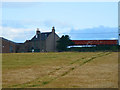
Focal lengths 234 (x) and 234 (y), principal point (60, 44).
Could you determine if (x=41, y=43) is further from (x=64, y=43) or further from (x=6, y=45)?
(x=6, y=45)

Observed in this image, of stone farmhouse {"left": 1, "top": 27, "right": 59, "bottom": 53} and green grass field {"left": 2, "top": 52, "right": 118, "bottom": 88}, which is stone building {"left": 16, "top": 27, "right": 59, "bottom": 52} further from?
green grass field {"left": 2, "top": 52, "right": 118, "bottom": 88}

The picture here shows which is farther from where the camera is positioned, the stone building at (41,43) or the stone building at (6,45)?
the stone building at (41,43)

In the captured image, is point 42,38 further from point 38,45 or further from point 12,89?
point 12,89

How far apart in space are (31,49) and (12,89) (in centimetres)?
9249

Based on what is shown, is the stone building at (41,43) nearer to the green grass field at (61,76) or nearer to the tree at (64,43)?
the tree at (64,43)

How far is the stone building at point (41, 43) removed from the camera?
10412 centimetres

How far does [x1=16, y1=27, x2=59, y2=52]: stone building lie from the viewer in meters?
104

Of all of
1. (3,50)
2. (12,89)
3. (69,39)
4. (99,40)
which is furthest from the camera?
(99,40)

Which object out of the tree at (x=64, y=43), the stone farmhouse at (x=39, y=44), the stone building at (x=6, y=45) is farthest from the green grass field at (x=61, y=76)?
the stone farmhouse at (x=39, y=44)

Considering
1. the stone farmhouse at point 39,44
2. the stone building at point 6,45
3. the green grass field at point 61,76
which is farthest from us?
the stone farmhouse at point 39,44

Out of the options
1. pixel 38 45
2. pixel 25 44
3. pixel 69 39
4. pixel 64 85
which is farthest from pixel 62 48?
pixel 64 85

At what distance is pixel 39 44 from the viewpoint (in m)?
105

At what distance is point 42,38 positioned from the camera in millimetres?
106750

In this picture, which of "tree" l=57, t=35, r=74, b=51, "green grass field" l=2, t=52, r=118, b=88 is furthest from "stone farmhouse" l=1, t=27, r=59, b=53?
"green grass field" l=2, t=52, r=118, b=88
